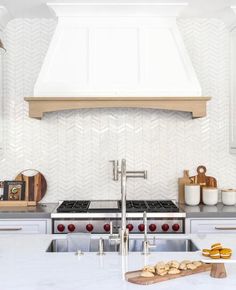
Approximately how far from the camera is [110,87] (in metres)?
3.86

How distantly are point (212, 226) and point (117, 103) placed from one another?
3.98ft

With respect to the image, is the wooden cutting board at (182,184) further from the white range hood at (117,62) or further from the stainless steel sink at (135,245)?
the stainless steel sink at (135,245)

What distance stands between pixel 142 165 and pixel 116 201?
403mm

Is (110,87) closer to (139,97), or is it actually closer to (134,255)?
(139,97)

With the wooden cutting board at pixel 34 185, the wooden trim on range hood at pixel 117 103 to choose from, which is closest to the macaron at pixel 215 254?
the wooden trim on range hood at pixel 117 103

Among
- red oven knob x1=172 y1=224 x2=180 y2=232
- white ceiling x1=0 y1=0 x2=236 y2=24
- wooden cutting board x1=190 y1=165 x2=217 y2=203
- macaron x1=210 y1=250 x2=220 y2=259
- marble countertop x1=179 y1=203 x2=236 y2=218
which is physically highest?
white ceiling x1=0 y1=0 x2=236 y2=24

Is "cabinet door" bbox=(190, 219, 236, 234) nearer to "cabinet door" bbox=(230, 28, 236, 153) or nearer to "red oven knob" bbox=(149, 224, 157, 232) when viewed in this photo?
"red oven knob" bbox=(149, 224, 157, 232)

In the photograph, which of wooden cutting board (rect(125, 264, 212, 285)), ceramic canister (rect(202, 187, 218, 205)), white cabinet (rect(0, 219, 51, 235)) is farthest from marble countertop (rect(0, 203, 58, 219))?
wooden cutting board (rect(125, 264, 212, 285))

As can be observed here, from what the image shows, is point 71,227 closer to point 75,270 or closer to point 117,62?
point 117,62

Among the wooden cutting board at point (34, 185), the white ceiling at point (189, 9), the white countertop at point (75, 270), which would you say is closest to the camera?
the white countertop at point (75, 270)

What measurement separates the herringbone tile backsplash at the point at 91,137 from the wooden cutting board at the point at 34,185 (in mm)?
66

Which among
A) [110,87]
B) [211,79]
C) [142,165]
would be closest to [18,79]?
[110,87]

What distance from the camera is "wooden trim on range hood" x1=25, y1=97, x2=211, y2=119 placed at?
3797mm

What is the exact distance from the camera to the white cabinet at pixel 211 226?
12.0ft
